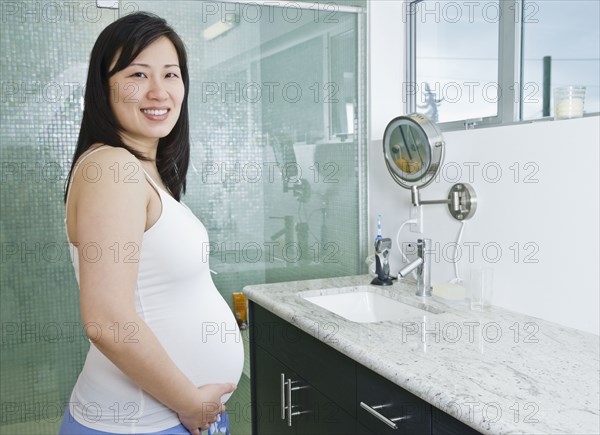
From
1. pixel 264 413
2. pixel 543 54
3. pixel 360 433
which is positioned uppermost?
pixel 543 54

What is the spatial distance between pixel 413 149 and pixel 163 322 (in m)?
1.19

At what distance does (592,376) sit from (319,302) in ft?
3.40

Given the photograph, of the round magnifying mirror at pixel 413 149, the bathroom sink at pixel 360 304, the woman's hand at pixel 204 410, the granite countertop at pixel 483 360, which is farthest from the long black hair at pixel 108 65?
the bathroom sink at pixel 360 304

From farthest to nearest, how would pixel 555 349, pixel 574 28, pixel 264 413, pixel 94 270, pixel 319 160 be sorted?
pixel 319 160
pixel 264 413
pixel 574 28
pixel 555 349
pixel 94 270

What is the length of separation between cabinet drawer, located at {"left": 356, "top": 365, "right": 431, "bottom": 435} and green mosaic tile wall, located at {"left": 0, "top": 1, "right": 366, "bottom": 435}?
925mm

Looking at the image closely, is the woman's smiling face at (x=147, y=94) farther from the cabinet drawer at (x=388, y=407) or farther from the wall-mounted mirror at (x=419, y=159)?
the wall-mounted mirror at (x=419, y=159)

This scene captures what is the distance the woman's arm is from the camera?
87cm

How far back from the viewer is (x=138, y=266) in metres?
0.91

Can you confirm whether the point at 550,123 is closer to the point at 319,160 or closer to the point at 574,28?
the point at 574,28

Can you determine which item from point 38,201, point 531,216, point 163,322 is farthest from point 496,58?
point 38,201

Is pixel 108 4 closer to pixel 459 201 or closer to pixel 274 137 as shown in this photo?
pixel 274 137

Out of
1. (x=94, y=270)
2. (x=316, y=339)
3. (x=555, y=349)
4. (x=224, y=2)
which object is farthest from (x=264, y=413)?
(x=224, y=2)

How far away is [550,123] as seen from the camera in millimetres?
1562

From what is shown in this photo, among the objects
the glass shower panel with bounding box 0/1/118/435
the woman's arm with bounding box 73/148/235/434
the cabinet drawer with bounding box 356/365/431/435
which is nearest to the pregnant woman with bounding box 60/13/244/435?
the woman's arm with bounding box 73/148/235/434
